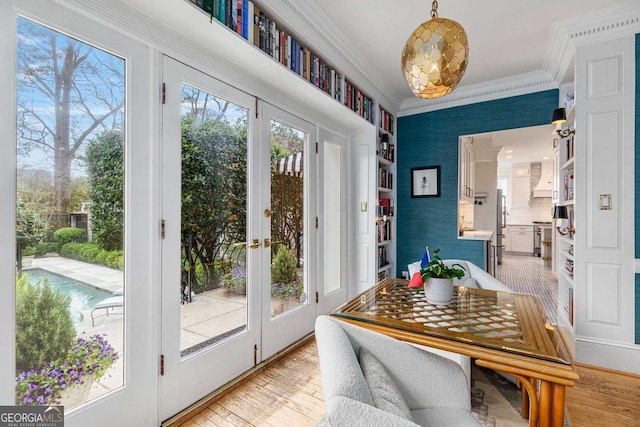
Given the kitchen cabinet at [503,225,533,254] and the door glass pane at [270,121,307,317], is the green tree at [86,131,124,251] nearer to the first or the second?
the door glass pane at [270,121,307,317]

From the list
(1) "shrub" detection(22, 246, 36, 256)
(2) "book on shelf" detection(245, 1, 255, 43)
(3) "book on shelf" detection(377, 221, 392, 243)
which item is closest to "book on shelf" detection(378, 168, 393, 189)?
(3) "book on shelf" detection(377, 221, 392, 243)

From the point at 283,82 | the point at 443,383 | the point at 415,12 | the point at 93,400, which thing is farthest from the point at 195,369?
the point at 415,12

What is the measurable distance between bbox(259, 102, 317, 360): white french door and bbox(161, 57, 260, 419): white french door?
13cm

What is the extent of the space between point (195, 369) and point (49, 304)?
89cm

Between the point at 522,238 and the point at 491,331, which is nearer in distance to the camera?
the point at 491,331

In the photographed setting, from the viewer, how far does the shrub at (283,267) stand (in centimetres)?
259

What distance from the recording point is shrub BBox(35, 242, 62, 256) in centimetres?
128

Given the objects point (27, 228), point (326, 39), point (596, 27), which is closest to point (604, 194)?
point (596, 27)

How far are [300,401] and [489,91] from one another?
3.92 meters

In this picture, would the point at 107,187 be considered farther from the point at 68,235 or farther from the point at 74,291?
the point at 74,291

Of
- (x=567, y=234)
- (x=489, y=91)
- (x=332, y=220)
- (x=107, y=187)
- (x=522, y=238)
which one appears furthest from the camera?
(x=522, y=238)

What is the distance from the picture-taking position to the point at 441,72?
1.36m

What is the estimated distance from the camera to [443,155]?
405cm

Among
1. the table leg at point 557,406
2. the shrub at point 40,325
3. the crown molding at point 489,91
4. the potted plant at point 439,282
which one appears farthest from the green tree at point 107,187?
the crown molding at point 489,91
